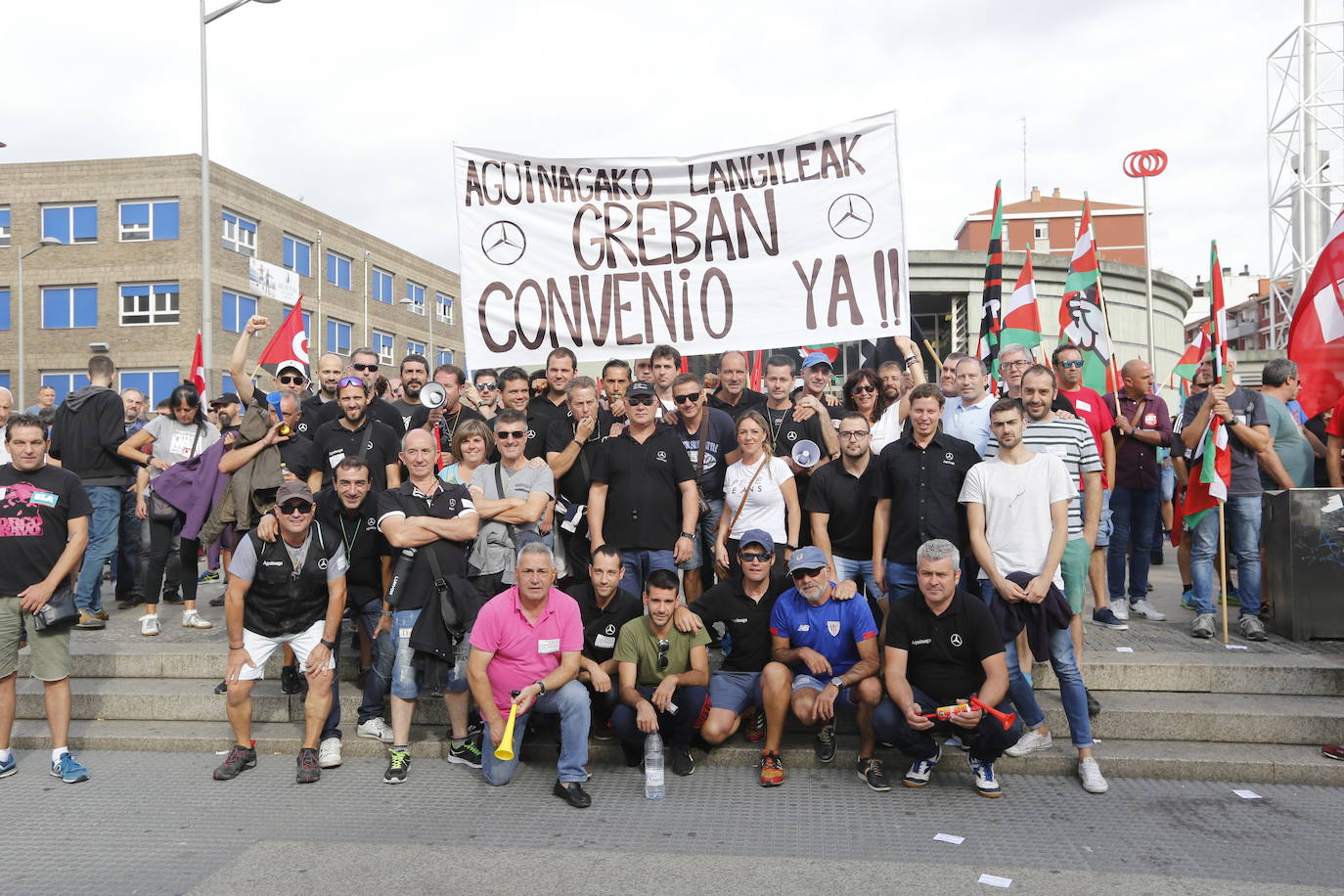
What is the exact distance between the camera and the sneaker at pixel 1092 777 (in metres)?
4.85

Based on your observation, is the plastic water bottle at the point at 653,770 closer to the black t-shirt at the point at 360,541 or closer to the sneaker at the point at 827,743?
the sneaker at the point at 827,743

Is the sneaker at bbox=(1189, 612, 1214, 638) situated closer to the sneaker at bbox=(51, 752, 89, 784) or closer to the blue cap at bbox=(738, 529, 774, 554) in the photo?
the blue cap at bbox=(738, 529, 774, 554)

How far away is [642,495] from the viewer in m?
5.82

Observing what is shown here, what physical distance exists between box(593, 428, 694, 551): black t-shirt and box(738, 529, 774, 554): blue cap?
1.90 ft

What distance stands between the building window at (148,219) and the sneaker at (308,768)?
116ft

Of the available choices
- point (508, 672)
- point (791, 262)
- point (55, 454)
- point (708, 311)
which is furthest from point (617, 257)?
point (55, 454)

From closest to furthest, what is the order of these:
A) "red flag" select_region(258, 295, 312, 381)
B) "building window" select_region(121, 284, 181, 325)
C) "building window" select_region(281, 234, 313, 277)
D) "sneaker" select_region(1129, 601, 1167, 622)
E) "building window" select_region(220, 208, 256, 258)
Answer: "sneaker" select_region(1129, 601, 1167, 622) → "red flag" select_region(258, 295, 312, 381) → "building window" select_region(121, 284, 181, 325) → "building window" select_region(220, 208, 256, 258) → "building window" select_region(281, 234, 313, 277)

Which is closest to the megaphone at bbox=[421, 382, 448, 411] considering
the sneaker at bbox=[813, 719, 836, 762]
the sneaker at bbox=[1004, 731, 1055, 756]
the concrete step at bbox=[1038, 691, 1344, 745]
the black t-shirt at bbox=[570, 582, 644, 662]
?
the black t-shirt at bbox=[570, 582, 644, 662]

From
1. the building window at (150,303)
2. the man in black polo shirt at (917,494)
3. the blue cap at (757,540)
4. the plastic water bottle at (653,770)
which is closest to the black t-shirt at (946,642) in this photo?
the man in black polo shirt at (917,494)

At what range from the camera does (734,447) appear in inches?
249

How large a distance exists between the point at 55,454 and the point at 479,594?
473 centimetres

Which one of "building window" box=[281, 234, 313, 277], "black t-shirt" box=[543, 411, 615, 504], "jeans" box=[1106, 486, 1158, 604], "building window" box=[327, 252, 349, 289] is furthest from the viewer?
"building window" box=[327, 252, 349, 289]

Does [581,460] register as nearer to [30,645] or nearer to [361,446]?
[361,446]

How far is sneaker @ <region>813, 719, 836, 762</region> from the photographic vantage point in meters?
5.34
